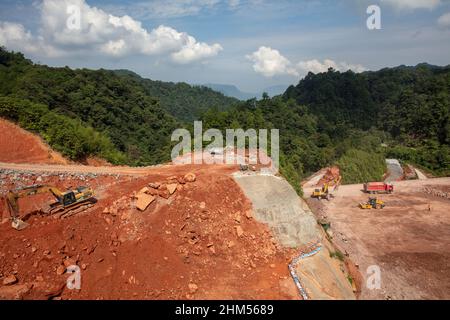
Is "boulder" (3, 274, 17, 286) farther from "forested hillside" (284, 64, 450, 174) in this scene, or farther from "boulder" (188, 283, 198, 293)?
"forested hillside" (284, 64, 450, 174)

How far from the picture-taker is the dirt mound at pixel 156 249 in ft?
35.8

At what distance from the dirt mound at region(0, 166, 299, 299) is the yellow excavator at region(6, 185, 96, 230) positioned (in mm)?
369

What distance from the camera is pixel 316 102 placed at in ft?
292

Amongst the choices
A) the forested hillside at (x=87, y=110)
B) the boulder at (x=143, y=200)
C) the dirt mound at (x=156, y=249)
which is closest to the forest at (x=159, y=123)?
the forested hillside at (x=87, y=110)

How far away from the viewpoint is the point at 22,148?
21.2 meters

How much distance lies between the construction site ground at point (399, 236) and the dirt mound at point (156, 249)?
7.07 metres

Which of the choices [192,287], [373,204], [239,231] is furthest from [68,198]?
[373,204]

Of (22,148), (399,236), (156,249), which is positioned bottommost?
A: (399,236)

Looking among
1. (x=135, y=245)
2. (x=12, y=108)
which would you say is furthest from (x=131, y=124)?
(x=135, y=245)

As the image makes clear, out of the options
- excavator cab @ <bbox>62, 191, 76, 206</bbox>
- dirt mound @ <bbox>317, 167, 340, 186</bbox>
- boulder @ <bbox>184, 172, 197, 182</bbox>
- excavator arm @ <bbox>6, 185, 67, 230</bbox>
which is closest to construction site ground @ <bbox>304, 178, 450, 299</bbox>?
dirt mound @ <bbox>317, 167, 340, 186</bbox>

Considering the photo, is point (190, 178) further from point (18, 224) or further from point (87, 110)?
point (87, 110)

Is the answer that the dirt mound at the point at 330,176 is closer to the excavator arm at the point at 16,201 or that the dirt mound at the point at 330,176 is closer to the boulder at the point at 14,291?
Result: the excavator arm at the point at 16,201

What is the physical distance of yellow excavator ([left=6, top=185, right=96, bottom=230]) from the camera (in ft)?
40.6

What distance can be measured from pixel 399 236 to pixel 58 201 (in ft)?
Result: 70.7
